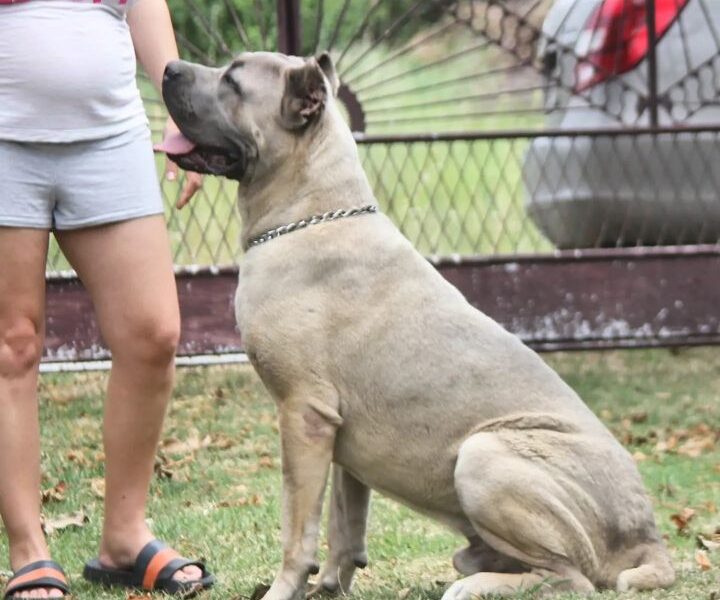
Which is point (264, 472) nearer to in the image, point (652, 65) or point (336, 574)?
point (336, 574)

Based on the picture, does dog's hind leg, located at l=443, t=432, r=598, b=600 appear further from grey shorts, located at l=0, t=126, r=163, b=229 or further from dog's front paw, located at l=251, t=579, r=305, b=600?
grey shorts, located at l=0, t=126, r=163, b=229

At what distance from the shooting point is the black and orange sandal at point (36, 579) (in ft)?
13.8

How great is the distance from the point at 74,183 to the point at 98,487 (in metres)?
2.27

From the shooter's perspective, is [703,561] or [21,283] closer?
[21,283]

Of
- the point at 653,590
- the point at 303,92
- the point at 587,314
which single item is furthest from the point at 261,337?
the point at 587,314

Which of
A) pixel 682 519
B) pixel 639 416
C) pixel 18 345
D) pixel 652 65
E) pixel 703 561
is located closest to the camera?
pixel 18 345

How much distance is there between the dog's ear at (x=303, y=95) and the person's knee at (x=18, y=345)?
0.89 metres

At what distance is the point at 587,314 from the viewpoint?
7.31m

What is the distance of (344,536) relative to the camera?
13.9 feet

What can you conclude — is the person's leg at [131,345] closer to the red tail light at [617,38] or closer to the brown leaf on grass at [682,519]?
the brown leaf on grass at [682,519]

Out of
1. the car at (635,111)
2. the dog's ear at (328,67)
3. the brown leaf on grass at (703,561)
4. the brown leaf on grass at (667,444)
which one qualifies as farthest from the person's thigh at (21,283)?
the car at (635,111)

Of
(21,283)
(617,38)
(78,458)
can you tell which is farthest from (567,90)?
(21,283)

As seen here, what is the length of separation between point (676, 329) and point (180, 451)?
2417 mm

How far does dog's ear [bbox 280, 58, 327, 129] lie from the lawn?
4.18ft
